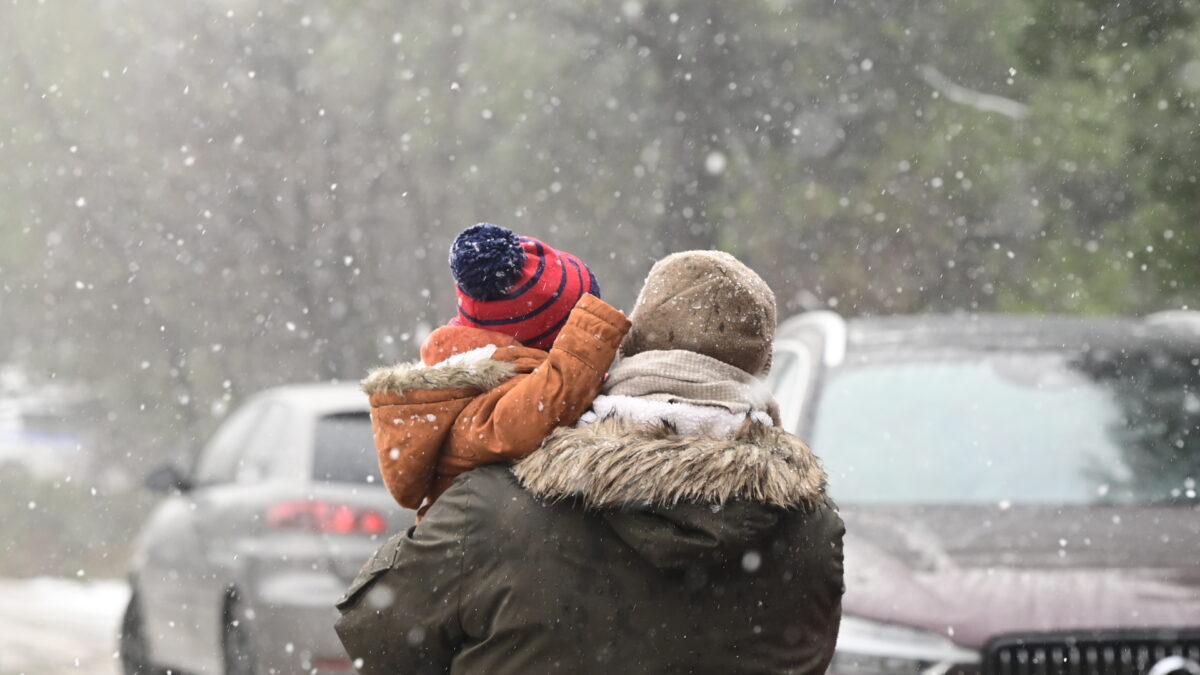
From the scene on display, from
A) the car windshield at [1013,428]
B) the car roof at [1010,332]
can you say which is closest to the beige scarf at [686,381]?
the car windshield at [1013,428]

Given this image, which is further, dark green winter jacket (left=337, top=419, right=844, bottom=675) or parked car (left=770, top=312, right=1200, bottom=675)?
parked car (left=770, top=312, right=1200, bottom=675)

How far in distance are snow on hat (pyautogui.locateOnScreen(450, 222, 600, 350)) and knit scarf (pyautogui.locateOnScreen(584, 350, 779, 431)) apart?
0.16 metres

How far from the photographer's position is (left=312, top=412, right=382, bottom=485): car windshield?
6.61 m

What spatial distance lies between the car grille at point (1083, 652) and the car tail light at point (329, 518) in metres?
2.92

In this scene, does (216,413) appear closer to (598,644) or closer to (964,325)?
(964,325)

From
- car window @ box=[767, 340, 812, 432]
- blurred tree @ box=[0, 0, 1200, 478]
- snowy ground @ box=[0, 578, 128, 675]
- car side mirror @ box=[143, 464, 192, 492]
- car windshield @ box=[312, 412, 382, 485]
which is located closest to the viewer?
car window @ box=[767, 340, 812, 432]

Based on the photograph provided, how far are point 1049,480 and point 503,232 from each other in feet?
10.9

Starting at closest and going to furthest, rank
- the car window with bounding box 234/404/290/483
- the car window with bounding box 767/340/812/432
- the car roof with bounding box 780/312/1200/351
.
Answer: the car window with bounding box 767/340/812/432, the car roof with bounding box 780/312/1200/351, the car window with bounding box 234/404/290/483

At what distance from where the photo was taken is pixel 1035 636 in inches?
166

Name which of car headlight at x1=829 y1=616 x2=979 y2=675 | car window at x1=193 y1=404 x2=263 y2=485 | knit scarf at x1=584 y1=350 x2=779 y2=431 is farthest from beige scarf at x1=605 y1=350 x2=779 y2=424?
car window at x1=193 y1=404 x2=263 y2=485

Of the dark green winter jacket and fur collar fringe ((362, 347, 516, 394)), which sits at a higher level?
fur collar fringe ((362, 347, 516, 394))

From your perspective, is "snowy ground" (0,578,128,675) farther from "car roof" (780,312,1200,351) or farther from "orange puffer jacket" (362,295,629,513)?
"orange puffer jacket" (362,295,629,513)

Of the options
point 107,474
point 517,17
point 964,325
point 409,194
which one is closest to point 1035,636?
point 964,325

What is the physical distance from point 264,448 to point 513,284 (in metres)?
4.98
